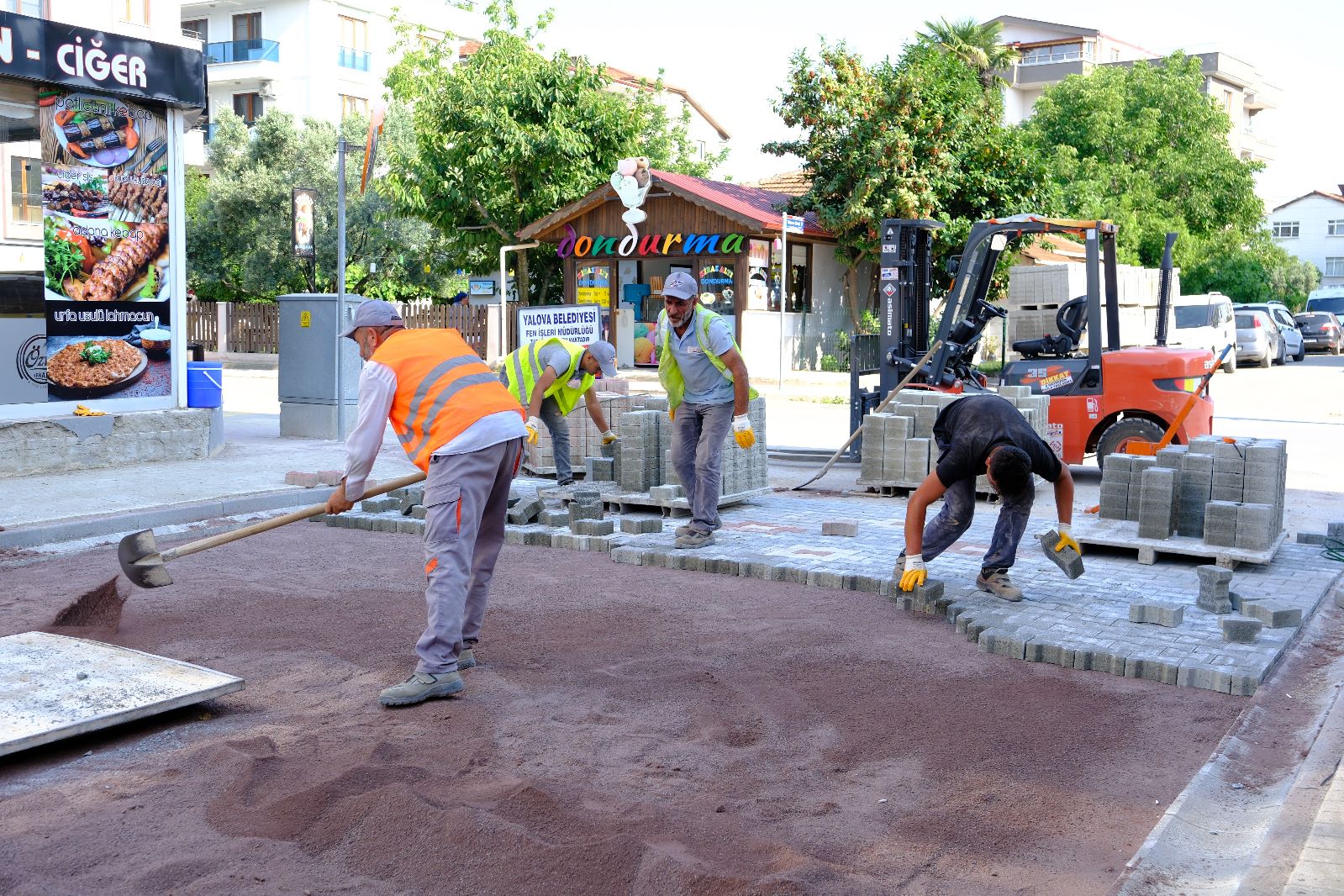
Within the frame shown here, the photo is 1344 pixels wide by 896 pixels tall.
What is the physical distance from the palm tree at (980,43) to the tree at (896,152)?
1431cm

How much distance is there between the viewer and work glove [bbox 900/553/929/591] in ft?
22.4

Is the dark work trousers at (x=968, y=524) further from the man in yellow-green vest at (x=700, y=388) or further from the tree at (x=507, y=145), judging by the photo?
the tree at (x=507, y=145)

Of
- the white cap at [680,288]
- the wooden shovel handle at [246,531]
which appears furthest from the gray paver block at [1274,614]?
the wooden shovel handle at [246,531]

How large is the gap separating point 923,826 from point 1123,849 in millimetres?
613

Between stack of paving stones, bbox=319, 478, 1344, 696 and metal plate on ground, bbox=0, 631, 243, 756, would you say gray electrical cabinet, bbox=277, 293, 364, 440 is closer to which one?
stack of paving stones, bbox=319, 478, 1344, 696

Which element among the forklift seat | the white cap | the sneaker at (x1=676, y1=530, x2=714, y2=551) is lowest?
the sneaker at (x1=676, y1=530, x2=714, y2=551)

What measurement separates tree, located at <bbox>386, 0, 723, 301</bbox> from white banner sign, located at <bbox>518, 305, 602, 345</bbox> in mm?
14472

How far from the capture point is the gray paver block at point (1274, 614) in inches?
259

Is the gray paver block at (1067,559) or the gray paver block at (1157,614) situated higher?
the gray paver block at (1067,559)

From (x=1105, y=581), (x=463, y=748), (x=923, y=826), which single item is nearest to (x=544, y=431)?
(x=1105, y=581)

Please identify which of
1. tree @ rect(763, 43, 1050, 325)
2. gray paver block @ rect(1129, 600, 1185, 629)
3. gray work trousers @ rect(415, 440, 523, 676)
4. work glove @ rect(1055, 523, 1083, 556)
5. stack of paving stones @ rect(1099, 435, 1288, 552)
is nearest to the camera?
gray work trousers @ rect(415, 440, 523, 676)

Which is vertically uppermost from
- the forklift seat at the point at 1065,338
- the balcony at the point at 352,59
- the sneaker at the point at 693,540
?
the balcony at the point at 352,59

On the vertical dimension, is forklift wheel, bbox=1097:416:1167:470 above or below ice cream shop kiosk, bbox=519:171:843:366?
below

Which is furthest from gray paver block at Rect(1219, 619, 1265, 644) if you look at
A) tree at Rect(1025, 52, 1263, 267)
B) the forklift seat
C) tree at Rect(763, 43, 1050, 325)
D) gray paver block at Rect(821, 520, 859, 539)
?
tree at Rect(1025, 52, 1263, 267)
